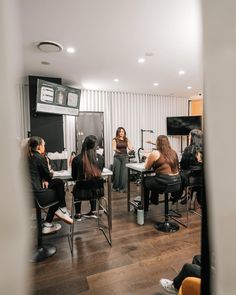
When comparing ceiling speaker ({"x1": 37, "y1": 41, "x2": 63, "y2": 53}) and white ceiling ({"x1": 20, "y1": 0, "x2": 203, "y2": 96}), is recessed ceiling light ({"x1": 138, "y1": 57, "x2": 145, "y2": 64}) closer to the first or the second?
white ceiling ({"x1": 20, "y1": 0, "x2": 203, "y2": 96})

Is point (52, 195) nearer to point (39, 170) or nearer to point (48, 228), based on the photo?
point (39, 170)

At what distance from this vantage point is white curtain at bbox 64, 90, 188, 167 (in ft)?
17.7

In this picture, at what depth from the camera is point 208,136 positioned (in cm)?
45

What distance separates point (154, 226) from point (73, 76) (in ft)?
10.4

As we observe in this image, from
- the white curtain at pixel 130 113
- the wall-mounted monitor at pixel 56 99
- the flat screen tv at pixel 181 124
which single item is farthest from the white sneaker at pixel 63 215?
the flat screen tv at pixel 181 124

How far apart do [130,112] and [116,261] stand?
4495 millimetres

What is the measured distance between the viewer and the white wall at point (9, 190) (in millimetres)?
312

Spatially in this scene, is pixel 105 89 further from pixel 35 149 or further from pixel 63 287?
pixel 63 287

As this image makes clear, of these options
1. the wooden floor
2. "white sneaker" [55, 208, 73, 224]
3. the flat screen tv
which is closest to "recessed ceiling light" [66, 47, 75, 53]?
"white sneaker" [55, 208, 73, 224]

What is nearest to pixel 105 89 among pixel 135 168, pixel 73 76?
pixel 73 76

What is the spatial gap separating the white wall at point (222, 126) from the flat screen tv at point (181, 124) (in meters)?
5.91

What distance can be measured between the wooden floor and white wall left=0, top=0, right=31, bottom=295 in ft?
5.31

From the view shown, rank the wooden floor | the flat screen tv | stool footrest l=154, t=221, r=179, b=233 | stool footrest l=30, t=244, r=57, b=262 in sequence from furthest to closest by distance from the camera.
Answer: the flat screen tv < stool footrest l=154, t=221, r=179, b=233 < stool footrest l=30, t=244, r=57, b=262 < the wooden floor

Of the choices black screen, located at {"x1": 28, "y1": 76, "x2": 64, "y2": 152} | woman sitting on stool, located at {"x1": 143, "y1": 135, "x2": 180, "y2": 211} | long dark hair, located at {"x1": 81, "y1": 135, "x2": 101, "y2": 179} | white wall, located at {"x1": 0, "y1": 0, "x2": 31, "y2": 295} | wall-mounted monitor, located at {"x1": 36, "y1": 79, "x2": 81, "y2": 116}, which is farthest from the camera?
black screen, located at {"x1": 28, "y1": 76, "x2": 64, "y2": 152}
